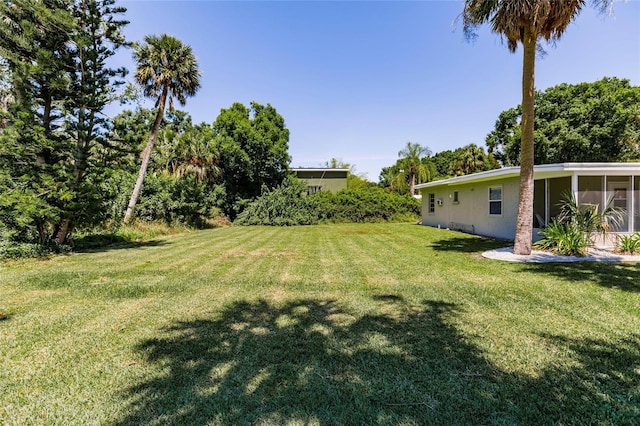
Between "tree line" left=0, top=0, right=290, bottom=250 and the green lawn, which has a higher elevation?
"tree line" left=0, top=0, right=290, bottom=250

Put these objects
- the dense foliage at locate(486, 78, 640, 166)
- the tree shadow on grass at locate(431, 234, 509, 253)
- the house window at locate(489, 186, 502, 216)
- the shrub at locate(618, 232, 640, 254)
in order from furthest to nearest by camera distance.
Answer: the dense foliage at locate(486, 78, 640, 166), the house window at locate(489, 186, 502, 216), the tree shadow on grass at locate(431, 234, 509, 253), the shrub at locate(618, 232, 640, 254)

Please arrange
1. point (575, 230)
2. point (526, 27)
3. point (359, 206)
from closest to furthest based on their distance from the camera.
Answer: point (526, 27) → point (575, 230) → point (359, 206)

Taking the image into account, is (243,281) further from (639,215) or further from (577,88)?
(577,88)

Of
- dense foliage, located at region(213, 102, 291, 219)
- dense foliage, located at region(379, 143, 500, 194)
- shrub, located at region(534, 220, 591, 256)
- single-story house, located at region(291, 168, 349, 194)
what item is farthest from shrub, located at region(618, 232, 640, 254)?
dense foliage, located at region(379, 143, 500, 194)

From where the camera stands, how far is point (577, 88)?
23.3m

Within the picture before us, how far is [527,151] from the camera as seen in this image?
336 inches

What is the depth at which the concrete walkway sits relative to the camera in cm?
795

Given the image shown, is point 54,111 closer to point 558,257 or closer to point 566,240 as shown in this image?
point 558,257

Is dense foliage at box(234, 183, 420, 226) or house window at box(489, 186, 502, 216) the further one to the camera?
dense foliage at box(234, 183, 420, 226)

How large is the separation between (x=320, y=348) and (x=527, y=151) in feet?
A: 27.0

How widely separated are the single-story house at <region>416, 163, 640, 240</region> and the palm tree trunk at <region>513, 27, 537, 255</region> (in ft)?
2.95

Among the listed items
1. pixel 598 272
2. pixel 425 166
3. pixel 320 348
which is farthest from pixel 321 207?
pixel 320 348

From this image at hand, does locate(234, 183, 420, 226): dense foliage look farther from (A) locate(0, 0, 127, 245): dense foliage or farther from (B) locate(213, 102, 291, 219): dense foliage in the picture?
(A) locate(0, 0, 127, 245): dense foliage

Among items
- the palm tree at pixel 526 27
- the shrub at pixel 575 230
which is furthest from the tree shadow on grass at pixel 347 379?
the shrub at pixel 575 230
